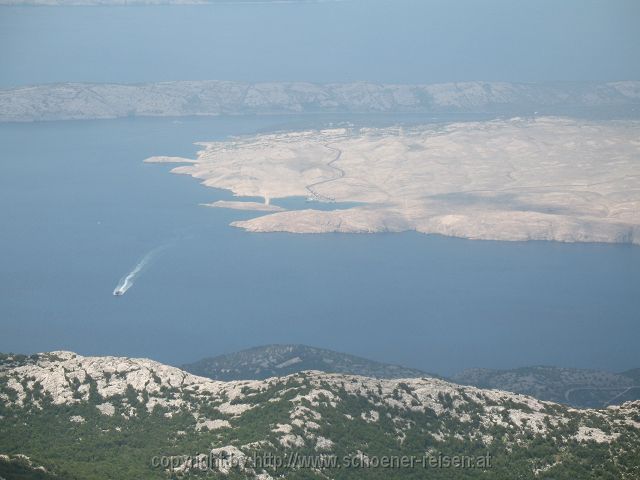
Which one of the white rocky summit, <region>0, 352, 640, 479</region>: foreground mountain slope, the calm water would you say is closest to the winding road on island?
the white rocky summit

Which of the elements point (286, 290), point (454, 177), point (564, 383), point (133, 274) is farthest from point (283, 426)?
point (454, 177)

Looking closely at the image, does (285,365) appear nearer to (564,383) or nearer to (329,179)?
(564,383)

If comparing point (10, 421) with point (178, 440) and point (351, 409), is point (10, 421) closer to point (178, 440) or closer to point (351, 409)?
point (178, 440)

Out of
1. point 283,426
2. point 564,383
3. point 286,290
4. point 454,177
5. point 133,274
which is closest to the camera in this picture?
point 283,426

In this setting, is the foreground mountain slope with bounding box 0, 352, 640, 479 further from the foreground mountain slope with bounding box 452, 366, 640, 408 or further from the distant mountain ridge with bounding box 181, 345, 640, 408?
the foreground mountain slope with bounding box 452, 366, 640, 408

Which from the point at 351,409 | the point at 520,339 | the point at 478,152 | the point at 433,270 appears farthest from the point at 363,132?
the point at 351,409
